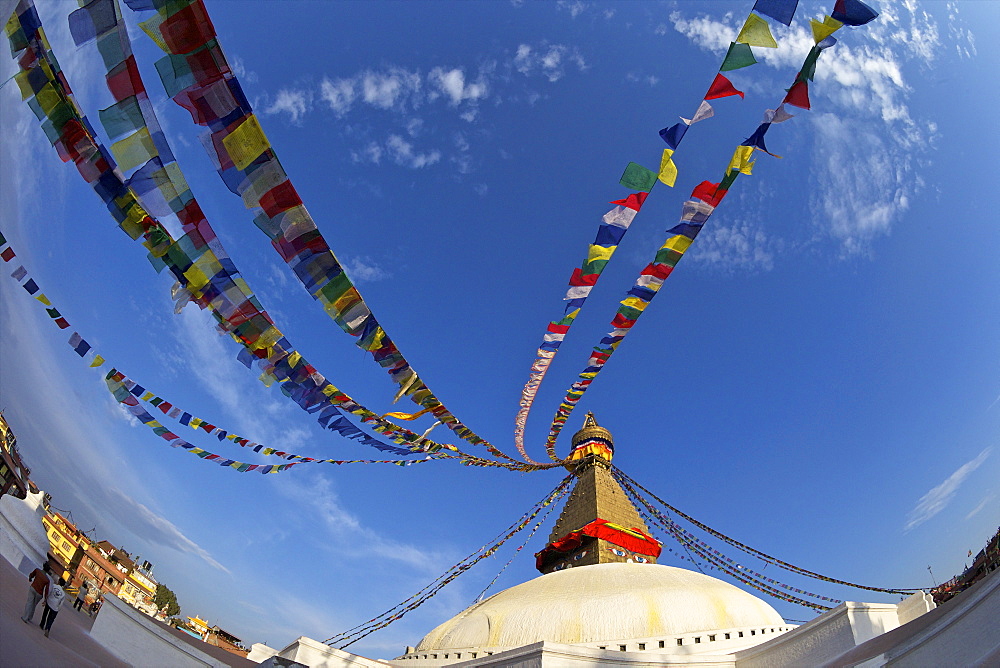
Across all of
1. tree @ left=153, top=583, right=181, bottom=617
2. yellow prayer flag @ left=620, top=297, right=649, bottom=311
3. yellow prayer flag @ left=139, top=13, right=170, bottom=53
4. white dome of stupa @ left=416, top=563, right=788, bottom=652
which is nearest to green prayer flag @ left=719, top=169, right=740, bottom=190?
yellow prayer flag @ left=620, top=297, right=649, bottom=311

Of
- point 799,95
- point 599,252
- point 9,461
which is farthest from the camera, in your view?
point 9,461

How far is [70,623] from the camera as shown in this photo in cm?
844

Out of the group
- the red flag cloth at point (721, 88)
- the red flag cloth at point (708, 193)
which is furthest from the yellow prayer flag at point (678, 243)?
the red flag cloth at point (721, 88)

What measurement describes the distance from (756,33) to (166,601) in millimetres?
40512

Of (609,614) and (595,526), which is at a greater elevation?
(595,526)

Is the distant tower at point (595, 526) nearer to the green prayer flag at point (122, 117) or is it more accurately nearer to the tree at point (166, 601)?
the green prayer flag at point (122, 117)

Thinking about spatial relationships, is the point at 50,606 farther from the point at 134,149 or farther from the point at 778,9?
the point at 778,9

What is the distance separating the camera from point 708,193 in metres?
6.32

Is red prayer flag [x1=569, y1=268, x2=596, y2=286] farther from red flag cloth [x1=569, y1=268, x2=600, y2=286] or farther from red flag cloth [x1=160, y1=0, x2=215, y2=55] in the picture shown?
red flag cloth [x1=160, y1=0, x2=215, y2=55]

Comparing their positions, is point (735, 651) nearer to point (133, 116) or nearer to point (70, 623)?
point (70, 623)

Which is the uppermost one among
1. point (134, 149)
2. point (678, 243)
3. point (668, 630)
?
point (678, 243)

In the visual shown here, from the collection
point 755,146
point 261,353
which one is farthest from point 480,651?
point 755,146

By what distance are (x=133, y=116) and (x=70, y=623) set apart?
773 centimetres

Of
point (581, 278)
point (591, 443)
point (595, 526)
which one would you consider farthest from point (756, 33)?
point (591, 443)
